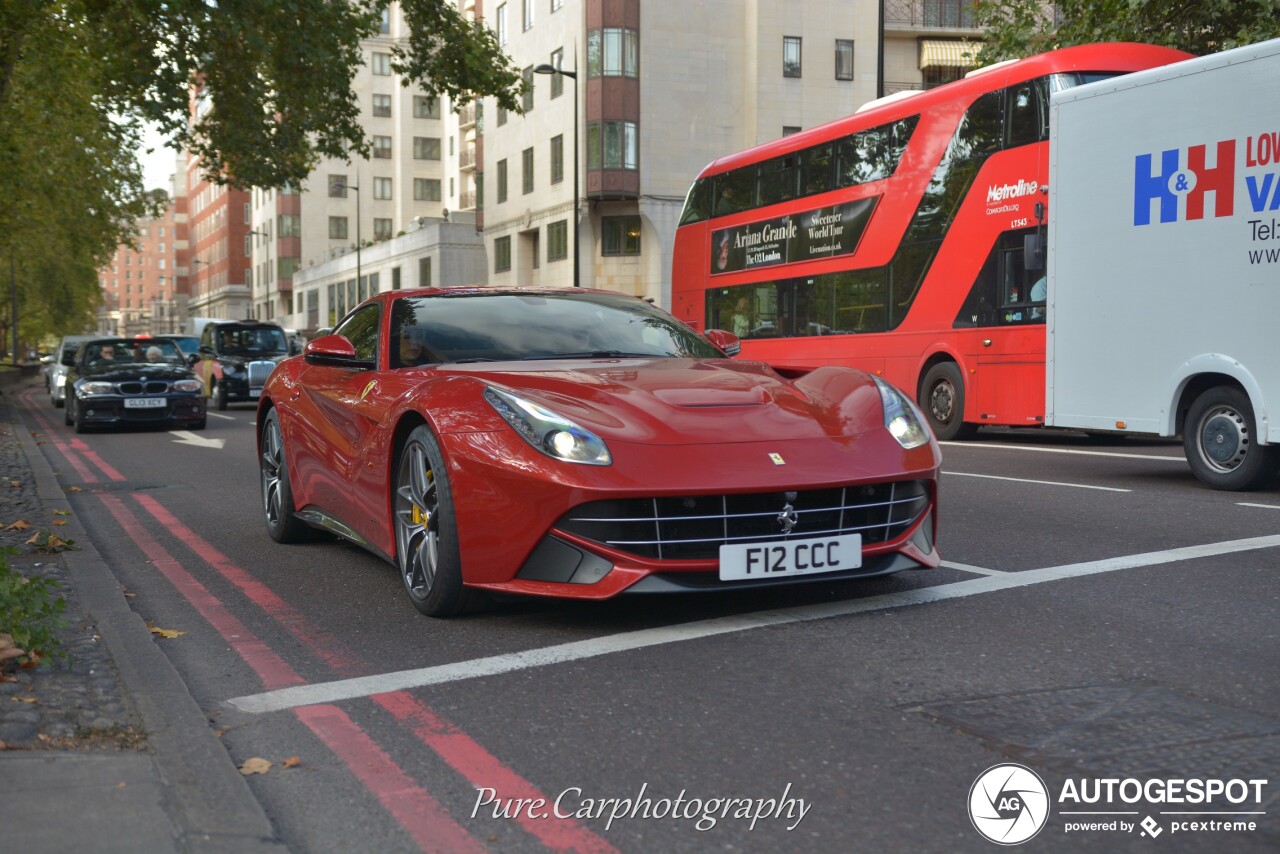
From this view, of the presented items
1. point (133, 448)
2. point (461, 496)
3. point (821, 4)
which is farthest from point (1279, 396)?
point (821, 4)

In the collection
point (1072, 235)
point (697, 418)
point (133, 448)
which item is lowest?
point (133, 448)

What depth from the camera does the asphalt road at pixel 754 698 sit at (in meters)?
2.93

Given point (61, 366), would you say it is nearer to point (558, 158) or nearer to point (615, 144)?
point (615, 144)

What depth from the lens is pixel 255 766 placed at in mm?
3352

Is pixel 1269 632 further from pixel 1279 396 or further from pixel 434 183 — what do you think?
pixel 434 183

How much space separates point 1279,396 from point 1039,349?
193 inches

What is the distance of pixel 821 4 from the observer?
44.4m

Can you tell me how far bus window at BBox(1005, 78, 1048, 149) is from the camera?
46.0 ft

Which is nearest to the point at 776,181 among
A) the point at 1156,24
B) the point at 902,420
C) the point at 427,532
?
the point at 1156,24

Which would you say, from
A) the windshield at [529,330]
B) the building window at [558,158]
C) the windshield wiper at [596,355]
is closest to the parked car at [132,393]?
the windshield at [529,330]

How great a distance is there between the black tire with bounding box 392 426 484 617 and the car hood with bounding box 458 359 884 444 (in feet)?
1.39

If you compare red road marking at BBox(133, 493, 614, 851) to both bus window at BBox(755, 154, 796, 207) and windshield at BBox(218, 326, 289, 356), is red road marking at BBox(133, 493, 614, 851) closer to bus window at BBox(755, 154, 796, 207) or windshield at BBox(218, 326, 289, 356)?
bus window at BBox(755, 154, 796, 207)

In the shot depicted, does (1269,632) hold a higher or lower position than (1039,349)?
lower

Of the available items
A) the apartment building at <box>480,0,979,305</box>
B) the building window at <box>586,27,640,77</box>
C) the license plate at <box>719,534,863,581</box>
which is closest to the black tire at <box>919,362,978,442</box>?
the license plate at <box>719,534,863,581</box>
